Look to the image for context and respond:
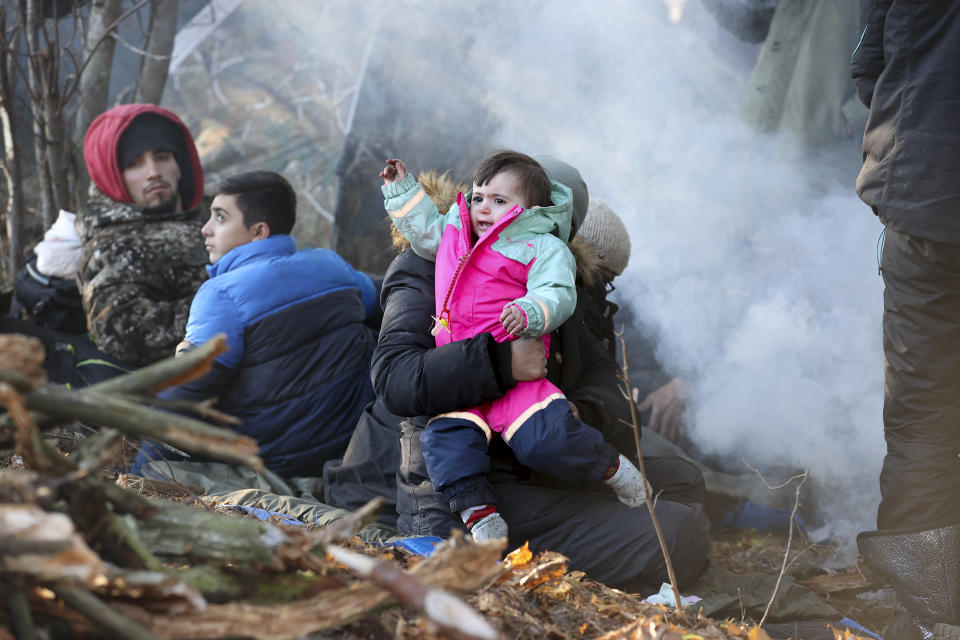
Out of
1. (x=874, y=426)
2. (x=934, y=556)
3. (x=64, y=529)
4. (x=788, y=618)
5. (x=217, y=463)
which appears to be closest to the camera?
(x=64, y=529)

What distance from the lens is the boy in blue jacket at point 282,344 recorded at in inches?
137

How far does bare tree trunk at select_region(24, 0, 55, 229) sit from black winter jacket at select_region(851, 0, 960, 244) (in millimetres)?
4332

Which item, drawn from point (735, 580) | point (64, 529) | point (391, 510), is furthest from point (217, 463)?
point (64, 529)

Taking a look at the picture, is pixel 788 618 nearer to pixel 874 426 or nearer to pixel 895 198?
pixel 895 198

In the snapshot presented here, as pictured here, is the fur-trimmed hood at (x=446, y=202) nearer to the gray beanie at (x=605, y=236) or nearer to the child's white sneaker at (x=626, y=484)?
the gray beanie at (x=605, y=236)

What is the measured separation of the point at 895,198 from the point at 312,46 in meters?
6.34

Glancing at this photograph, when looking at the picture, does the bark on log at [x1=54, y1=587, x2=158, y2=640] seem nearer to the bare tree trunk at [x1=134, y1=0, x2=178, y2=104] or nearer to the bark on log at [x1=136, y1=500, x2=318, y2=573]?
the bark on log at [x1=136, y1=500, x2=318, y2=573]

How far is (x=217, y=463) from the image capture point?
357 centimetres

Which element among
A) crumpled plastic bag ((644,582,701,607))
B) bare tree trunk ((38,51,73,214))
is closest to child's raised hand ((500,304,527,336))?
crumpled plastic bag ((644,582,701,607))

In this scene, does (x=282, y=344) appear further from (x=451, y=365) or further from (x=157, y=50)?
(x=157, y=50)

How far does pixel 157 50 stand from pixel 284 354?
3026 mm

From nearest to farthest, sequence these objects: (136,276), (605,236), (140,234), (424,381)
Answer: (424,381) < (605,236) < (136,276) < (140,234)

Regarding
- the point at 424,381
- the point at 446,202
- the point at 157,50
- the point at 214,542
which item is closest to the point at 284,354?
the point at 446,202

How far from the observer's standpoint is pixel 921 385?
302 cm
